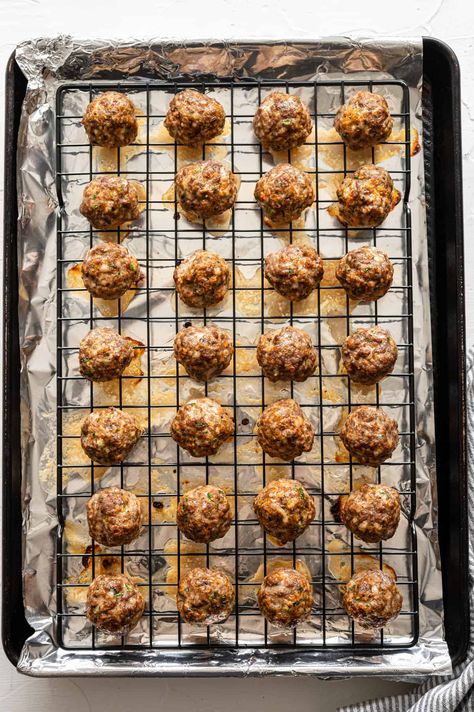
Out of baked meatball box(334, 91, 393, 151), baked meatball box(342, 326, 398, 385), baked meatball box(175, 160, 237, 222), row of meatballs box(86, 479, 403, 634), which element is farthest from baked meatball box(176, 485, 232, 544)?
baked meatball box(334, 91, 393, 151)

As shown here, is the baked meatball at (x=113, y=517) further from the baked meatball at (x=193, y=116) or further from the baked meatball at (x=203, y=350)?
the baked meatball at (x=193, y=116)

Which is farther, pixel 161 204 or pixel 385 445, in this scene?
pixel 161 204

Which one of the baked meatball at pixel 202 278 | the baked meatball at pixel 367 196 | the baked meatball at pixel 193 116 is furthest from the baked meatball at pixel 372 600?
the baked meatball at pixel 193 116

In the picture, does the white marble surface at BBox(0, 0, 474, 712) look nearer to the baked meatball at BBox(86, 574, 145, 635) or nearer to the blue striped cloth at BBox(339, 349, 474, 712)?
the blue striped cloth at BBox(339, 349, 474, 712)

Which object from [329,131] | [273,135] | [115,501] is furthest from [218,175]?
[115,501]

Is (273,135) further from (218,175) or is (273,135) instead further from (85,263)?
(85,263)

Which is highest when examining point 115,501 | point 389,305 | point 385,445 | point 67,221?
point 67,221
